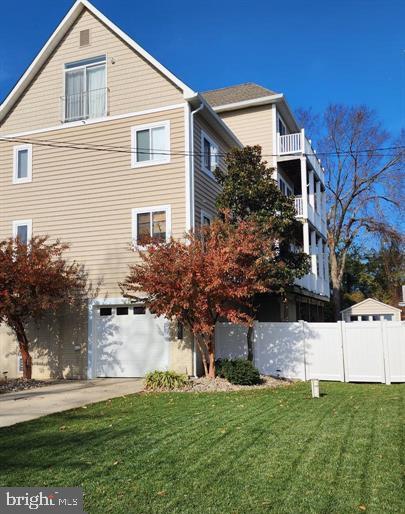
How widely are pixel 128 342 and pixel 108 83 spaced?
8.25m

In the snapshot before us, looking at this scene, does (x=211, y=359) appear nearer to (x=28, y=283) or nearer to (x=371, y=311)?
(x=28, y=283)

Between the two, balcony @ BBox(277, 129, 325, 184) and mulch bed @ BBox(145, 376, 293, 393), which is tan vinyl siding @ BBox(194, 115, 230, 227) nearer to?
mulch bed @ BBox(145, 376, 293, 393)

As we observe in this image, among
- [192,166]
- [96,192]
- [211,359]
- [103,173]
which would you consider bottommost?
[211,359]

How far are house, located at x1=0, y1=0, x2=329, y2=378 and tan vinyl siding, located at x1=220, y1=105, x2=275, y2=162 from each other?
445 cm

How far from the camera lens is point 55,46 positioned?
16969mm

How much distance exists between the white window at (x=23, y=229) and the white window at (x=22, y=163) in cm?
140

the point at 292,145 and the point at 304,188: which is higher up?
the point at 292,145

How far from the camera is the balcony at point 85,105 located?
16273 millimetres

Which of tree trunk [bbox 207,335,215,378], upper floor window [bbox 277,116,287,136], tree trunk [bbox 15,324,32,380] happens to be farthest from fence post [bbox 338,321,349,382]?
upper floor window [bbox 277,116,287,136]

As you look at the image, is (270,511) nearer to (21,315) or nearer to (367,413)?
(367,413)

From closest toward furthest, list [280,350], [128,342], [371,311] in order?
[280,350] < [128,342] < [371,311]

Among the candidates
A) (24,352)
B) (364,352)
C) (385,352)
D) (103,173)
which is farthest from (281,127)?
(24,352)

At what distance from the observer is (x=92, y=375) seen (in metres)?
15.0

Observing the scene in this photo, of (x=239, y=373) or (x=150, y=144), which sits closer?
(x=239, y=373)
